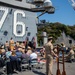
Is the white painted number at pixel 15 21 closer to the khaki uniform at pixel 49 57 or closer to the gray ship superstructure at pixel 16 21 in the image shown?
the gray ship superstructure at pixel 16 21

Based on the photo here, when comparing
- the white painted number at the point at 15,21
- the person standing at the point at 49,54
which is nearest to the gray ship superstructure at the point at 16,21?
the white painted number at the point at 15,21

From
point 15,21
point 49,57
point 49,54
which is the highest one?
point 15,21

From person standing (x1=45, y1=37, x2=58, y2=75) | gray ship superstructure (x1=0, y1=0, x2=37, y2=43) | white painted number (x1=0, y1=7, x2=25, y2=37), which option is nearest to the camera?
person standing (x1=45, y1=37, x2=58, y2=75)

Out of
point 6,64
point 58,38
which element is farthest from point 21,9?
point 58,38

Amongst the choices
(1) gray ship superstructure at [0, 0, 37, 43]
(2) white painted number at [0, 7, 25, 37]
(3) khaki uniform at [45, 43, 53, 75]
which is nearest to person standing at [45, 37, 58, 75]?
(3) khaki uniform at [45, 43, 53, 75]

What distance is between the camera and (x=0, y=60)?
10758mm

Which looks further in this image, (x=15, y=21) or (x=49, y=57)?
(x=15, y=21)

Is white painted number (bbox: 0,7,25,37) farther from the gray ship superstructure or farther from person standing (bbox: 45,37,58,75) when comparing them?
person standing (bbox: 45,37,58,75)

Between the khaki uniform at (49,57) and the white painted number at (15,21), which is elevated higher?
the white painted number at (15,21)

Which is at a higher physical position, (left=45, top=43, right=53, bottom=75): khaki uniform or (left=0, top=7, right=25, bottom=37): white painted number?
(left=0, top=7, right=25, bottom=37): white painted number

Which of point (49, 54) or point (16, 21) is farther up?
point (16, 21)

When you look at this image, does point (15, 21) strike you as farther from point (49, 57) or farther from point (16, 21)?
point (49, 57)

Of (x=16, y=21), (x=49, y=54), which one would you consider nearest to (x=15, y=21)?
(x=16, y=21)

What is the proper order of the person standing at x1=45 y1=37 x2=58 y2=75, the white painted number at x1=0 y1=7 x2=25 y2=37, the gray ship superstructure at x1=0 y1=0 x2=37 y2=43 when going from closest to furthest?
the person standing at x1=45 y1=37 x2=58 y2=75 < the white painted number at x1=0 y1=7 x2=25 y2=37 < the gray ship superstructure at x1=0 y1=0 x2=37 y2=43
